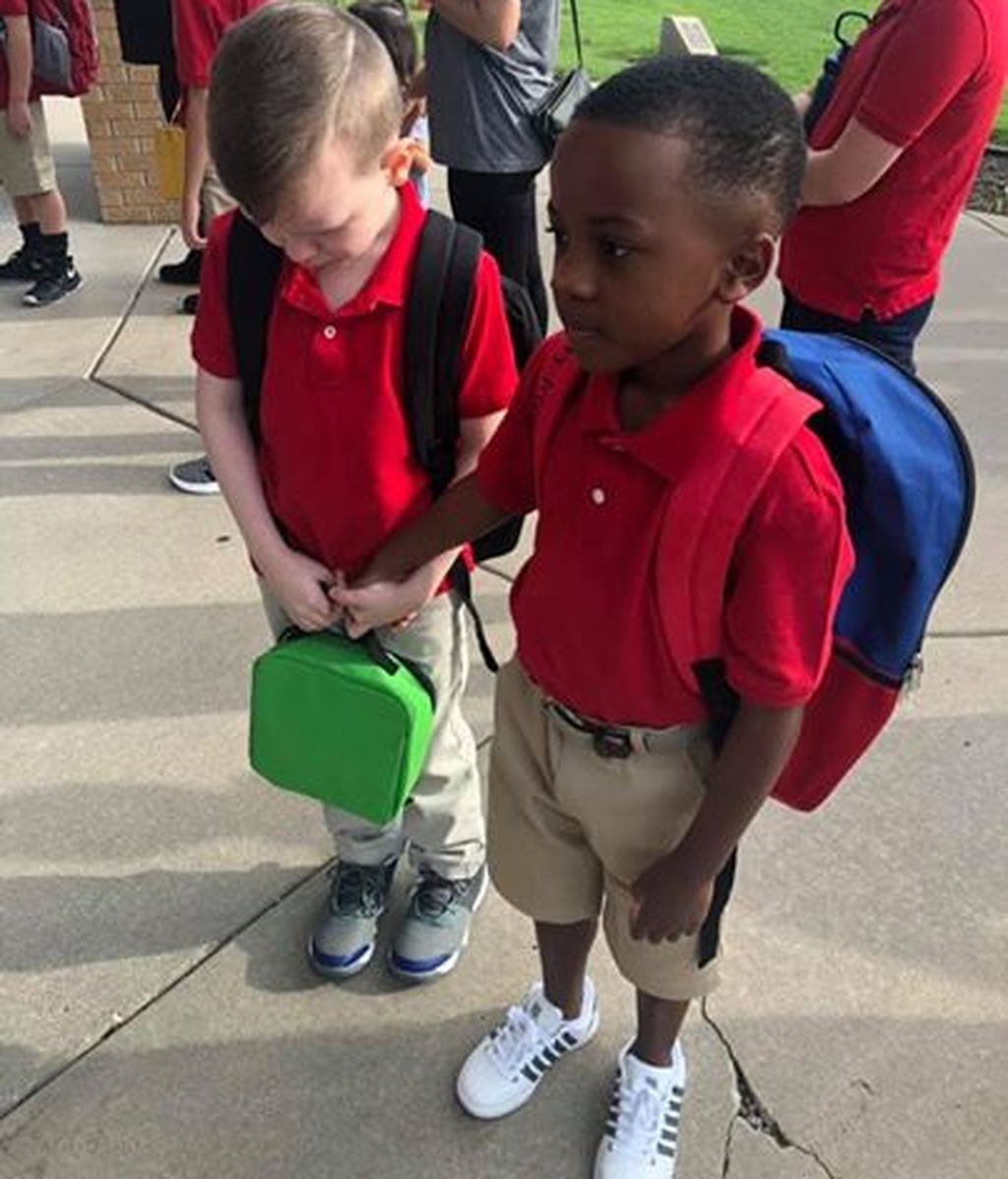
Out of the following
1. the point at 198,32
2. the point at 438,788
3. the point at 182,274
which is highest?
the point at 198,32

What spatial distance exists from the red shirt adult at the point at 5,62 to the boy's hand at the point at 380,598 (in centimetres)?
348

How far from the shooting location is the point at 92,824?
8.16 feet

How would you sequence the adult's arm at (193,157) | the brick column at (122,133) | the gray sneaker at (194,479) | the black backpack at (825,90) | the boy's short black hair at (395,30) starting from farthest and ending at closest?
the brick column at (122,133), the gray sneaker at (194,479), the adult's arm at (193,157), the boy's short black hair at (395,30), the black backpack at (825,90)

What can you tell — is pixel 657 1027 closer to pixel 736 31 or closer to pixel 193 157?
pixel 193 157

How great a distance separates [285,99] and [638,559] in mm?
699

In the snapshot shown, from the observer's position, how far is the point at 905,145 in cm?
216

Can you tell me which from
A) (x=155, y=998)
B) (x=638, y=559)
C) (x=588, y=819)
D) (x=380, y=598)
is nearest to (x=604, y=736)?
(x=588, y=819)

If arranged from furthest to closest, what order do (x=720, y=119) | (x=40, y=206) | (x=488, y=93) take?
(x=40, y=206)
(x=488, y=93)
(x=720, y=119)

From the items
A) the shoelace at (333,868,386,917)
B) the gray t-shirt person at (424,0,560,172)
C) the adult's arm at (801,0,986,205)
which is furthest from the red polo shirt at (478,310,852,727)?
the gray t-shirt person at (424,0,560,172)

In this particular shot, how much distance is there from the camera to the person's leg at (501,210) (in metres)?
3.40

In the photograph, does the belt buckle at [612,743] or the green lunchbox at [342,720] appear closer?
the belt buckle at [612,743]

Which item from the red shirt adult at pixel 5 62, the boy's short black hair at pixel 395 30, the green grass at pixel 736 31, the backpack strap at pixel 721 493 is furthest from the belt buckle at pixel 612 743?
the green grass at pixel 736 31

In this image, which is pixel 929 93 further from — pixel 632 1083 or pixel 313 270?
pixel 632 1083

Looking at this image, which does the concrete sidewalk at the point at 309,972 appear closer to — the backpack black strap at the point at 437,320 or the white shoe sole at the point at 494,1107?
the white shoe sole at the point at 494,1107
